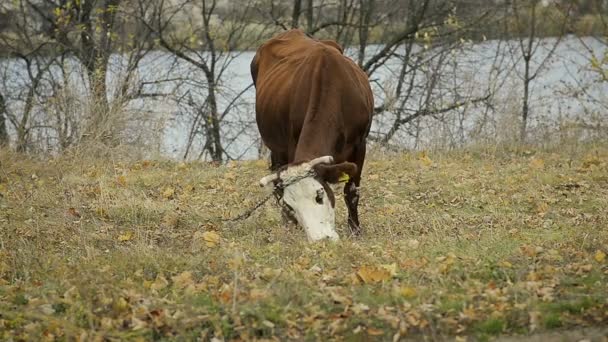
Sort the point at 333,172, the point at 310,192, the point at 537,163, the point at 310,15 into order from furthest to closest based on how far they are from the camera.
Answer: the point at 310,15 → the point at 537,163 → the point at 333,172 → the point at 310,192

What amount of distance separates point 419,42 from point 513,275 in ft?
42.9

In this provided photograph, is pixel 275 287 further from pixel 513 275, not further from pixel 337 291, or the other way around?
pixel 513 275

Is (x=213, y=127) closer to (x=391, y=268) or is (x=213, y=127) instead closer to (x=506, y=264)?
(x=391, y=268)

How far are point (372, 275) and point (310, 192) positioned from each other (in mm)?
1409

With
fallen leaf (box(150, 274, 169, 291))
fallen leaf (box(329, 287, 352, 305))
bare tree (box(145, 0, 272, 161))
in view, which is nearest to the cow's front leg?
fallen leaf (box(150, 274, 169, 291))

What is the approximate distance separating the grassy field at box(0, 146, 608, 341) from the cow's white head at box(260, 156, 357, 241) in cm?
19

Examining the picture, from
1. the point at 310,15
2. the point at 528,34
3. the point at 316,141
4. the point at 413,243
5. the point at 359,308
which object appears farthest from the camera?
the point at 528,34

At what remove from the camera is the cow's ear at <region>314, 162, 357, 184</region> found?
6723 millimetres

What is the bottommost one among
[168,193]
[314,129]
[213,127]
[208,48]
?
[168,193]

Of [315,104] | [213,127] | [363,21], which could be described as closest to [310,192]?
Answer: [315,104]

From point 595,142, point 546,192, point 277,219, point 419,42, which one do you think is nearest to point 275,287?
point 277,219

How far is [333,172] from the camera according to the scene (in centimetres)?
676

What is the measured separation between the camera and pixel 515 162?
11547 millimetres

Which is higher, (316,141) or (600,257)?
(316,141)
